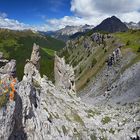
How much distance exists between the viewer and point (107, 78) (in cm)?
11175

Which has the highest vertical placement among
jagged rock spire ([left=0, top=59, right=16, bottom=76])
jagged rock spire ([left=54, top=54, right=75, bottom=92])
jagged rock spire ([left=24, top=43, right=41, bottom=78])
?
jagged rock spire ([left=0, top=59, right=16, bottom=76])

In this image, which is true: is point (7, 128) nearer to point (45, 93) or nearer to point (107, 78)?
point (45, 93)

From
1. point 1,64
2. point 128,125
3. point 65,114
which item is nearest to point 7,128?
point 65,114

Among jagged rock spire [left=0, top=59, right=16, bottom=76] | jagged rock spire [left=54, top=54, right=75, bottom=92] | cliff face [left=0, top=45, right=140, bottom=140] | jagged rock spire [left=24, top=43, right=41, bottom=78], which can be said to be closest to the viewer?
cliff face [left=0, top=45, right=140, bottom=140]

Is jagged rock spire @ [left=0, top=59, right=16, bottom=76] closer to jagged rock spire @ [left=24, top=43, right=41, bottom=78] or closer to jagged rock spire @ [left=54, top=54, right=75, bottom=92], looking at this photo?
jagged rock spire @ [left=24, top=43, right=41, bottom=78]

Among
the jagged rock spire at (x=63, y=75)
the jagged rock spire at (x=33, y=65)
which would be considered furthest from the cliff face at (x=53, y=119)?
the jagged rock spire at (x=63, y=75)

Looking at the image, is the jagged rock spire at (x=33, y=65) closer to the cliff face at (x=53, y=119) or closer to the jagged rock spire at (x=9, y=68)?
the cliff face at (x=53, y=119)

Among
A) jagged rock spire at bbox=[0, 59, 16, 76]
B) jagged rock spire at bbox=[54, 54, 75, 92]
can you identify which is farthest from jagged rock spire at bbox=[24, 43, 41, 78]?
jagged rock spire at bbox=[0, 59, 16, 76]

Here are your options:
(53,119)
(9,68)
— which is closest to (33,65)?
(9,68)

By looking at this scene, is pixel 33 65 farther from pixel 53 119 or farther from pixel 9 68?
pixel 53 119

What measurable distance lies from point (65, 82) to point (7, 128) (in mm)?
48135

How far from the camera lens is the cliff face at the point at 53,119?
30547mm

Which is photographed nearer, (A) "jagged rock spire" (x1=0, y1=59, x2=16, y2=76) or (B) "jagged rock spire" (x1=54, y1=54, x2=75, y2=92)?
(A) "jagged rock spire" (x1=0, y1=59, x2=16, y2=76)

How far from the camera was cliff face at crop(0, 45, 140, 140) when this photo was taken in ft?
100
